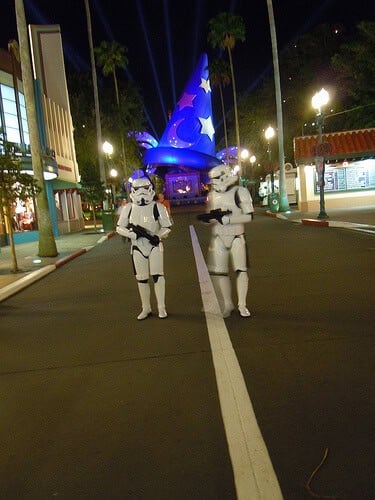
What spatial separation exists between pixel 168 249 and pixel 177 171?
266ft

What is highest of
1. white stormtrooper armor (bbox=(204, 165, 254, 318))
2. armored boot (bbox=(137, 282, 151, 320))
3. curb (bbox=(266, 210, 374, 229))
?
white stormtrooper armor (bbox=(204, 165, 254, 318))

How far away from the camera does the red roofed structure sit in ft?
94.5

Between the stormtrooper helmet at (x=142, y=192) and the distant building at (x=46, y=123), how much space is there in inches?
601

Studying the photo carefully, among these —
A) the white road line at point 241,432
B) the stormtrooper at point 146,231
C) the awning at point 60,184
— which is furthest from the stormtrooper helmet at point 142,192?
the awning at point 60,184

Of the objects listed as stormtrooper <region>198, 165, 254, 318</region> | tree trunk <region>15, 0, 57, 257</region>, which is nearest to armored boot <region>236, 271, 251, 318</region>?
stormtrooper <region>198, 165, 254, 318</region>

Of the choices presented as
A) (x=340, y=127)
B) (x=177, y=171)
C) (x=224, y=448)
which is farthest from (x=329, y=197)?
(x=177, y=171)

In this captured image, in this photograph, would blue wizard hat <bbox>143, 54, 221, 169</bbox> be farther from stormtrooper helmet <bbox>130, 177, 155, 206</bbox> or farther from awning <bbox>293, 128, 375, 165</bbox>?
stormtrooper helmet <bbox>130, 177, 155, 206</bbox>

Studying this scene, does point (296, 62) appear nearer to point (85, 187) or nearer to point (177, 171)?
point (85, 187)

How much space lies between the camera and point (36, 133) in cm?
1653

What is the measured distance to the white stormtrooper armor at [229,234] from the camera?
677 cm

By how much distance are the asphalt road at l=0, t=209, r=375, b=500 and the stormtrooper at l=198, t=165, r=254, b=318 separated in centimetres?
41

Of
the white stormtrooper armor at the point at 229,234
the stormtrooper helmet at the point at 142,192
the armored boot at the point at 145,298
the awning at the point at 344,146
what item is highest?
the awning at the point at 344,146

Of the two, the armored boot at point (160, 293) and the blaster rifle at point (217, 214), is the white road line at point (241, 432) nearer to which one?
Result: the armored boot at point (160, 293)

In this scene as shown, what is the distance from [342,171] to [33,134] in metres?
19.6
